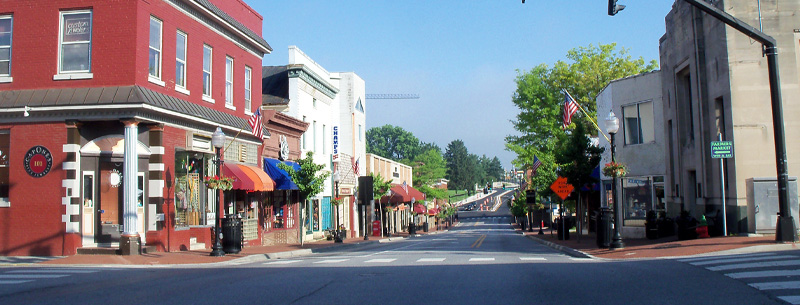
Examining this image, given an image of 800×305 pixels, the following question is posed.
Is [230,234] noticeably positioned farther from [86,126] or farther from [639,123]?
[639,123]

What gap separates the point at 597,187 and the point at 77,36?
27.5 m

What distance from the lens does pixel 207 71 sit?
79.5 feet

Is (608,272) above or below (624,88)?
below

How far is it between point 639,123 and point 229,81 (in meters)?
18.3

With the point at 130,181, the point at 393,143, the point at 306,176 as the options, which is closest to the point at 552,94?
the point at 306,176

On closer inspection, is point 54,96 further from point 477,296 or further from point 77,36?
point 477,296

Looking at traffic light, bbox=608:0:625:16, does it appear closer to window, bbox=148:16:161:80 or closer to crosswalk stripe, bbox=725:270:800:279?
crosswalk stripe, bbox=725:270:800:279

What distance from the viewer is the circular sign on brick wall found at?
1933cm

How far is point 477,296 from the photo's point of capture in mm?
9625

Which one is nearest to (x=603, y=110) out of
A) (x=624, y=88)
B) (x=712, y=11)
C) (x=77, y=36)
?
(x=624, y=88)

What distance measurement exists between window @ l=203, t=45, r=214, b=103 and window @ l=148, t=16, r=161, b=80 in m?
3.17

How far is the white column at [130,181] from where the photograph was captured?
1883 centimetres

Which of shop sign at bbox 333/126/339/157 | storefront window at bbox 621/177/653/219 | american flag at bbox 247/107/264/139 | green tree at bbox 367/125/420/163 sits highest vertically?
green tree at bbox 367/125/420/163

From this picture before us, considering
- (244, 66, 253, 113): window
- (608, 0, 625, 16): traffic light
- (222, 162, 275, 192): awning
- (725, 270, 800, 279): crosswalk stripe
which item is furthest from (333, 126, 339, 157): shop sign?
(725, 270, 800, 279): crosswalk stripe
